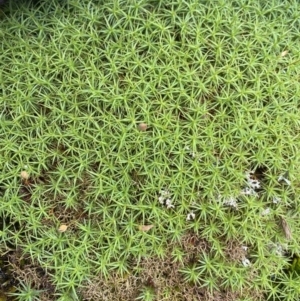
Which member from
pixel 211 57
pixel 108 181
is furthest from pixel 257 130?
pixel 108 181

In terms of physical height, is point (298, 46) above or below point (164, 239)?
above

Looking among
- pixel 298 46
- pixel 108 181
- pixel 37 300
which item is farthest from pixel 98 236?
pixel 298 46

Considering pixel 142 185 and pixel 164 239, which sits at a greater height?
pixel 142 185

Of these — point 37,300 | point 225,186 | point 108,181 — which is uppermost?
point 225,186

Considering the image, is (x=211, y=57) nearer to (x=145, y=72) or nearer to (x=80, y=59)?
(x=145, y=72)

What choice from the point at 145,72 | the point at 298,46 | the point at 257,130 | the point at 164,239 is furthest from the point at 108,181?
the point at 298,46

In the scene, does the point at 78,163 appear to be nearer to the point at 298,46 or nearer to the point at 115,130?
the point at 115,130

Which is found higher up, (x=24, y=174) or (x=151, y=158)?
(x=151, y=158)

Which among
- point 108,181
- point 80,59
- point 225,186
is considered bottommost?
point 108,181

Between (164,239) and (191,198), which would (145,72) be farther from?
(164,239)
